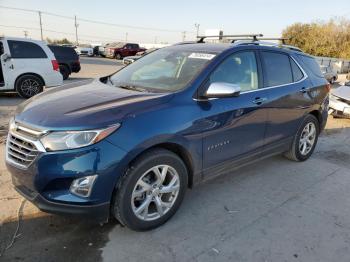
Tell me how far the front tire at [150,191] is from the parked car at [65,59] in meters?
12.1

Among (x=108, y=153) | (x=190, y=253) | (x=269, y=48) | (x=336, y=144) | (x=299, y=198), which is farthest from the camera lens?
(x=336, y=144)

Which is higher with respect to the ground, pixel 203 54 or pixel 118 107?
pixel 203 54

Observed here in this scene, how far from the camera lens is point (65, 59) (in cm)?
1400

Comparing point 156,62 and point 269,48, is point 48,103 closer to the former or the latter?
point 156,62

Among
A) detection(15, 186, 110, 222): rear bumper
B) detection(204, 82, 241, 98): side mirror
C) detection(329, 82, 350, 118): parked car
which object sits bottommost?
detection(329, 82, 350, 118): parked car

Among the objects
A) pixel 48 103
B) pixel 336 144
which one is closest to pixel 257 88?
pixel 48 103

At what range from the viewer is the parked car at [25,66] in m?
9.03

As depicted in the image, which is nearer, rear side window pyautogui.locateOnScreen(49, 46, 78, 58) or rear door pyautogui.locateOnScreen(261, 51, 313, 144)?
rear door pyautogui.locateOnScreen(261, 51, 313, 144)

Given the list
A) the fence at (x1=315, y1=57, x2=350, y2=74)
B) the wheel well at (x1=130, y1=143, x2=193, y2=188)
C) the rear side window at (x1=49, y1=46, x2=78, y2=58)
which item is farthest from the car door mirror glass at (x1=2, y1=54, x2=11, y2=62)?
the fence at (x1=315, y1=57, x2=350, y2=74)

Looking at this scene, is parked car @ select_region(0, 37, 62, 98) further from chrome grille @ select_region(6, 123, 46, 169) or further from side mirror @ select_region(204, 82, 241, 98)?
side mirror @ select_region(204, 82, 241, 98)

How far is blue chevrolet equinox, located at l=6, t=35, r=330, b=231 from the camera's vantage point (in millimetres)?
2629

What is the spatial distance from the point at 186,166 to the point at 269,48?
2.06 metres

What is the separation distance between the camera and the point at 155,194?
10.2 ft

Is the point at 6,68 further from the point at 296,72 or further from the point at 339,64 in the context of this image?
the point at 339,64
